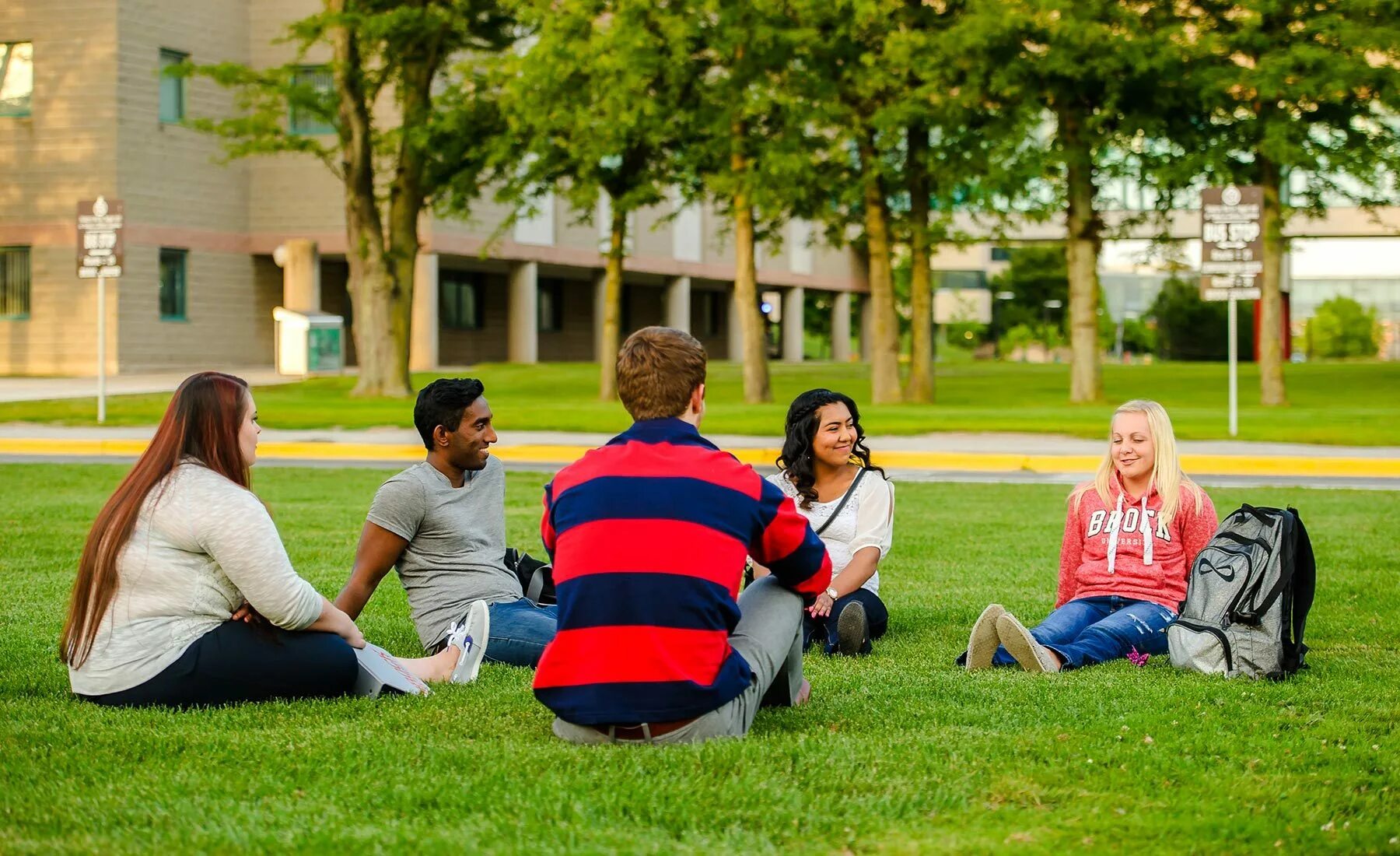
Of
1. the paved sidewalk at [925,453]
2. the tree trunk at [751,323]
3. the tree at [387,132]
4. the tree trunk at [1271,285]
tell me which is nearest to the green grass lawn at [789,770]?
the paved sidewalk at [925,453]

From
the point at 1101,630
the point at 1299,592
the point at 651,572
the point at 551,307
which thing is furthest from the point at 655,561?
the point at 551,307

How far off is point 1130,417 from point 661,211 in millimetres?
53480

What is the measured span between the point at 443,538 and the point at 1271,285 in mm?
28001

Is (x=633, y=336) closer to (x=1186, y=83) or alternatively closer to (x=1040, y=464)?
(x=1040, y=464)

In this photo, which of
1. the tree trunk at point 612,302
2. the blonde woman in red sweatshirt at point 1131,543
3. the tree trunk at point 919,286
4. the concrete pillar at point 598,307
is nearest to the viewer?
the blonde woman in red sweatshirt at point 1131,543

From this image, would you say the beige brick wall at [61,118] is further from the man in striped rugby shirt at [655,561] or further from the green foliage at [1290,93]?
the man in striped rugby shirt at [655,561]

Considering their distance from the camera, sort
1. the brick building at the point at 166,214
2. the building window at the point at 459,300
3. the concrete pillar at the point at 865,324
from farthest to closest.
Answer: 1. the concrete pillar at the point at 865,324
2. the building window at the point at 459,300
3. the brick building at the point at 166,214

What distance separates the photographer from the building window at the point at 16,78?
41188 mm

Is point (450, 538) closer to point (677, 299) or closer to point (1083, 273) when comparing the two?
point (1083, 273)

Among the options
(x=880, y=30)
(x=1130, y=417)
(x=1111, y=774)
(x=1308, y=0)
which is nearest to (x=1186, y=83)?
(x=1308, y=0)

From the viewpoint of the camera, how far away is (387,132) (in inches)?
1302

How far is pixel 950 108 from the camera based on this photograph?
29.2 metres

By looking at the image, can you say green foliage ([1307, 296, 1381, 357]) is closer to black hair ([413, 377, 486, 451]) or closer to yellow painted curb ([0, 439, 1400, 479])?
yellow painted curb ([0, 439, 1400, 479])

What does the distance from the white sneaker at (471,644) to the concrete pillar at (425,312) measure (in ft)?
140
